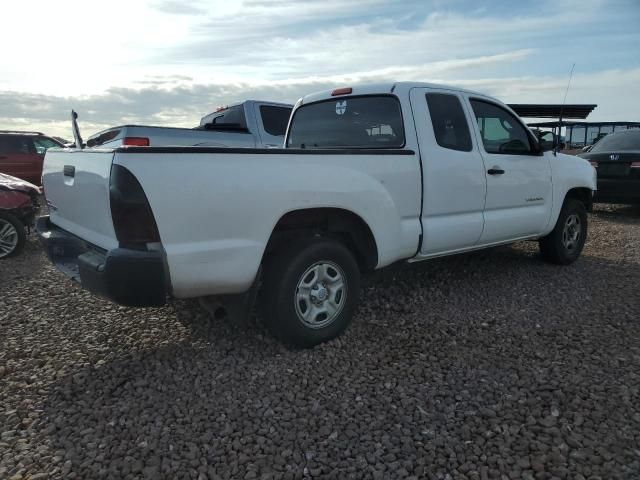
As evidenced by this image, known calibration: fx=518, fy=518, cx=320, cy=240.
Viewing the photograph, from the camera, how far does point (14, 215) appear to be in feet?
22.2

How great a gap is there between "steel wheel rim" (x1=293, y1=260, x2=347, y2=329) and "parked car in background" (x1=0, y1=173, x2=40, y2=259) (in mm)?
4908

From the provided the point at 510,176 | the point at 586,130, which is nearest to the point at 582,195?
the point at 510,176

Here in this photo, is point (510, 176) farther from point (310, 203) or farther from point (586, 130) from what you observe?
point (586, 130)

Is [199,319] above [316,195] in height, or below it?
below

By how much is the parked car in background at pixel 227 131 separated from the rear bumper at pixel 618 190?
5.72m

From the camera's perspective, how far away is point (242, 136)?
8094mm

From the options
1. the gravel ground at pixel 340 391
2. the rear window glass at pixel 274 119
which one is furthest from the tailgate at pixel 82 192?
the rear window glass at pixel 274 119

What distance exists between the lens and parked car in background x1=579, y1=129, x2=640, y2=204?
8922mm

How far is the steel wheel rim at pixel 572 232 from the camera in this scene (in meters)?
5.96

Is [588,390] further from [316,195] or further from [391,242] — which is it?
[316,195]

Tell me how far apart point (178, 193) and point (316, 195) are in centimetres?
93

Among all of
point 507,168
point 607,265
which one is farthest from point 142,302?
point 607,265

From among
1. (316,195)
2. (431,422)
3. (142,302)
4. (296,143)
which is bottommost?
(431,422)

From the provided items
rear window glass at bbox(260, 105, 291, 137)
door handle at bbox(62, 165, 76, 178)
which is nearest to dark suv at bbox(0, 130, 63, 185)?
rear window glass at bbox(260, 105, 291, 137)
